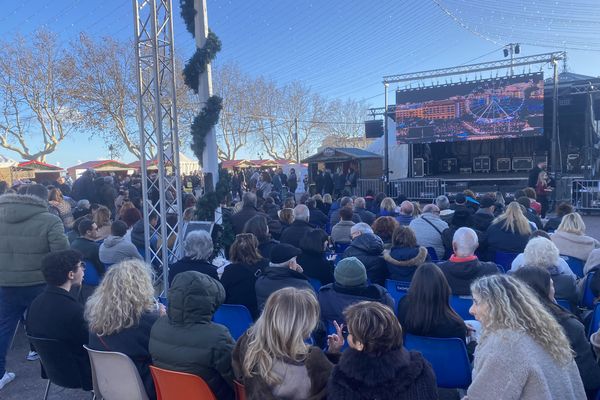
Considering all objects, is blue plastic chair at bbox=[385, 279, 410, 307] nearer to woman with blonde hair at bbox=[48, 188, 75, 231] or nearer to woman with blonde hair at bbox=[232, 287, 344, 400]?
woman with blonde hair at bbox=[232, 287, 344, 400]

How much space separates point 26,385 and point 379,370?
335cm

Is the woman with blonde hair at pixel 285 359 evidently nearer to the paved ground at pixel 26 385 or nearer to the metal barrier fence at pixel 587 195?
the paved ground at pixel 26 385

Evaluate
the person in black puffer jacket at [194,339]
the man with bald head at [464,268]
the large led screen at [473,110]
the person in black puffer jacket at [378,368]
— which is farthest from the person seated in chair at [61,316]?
the large led screen at [473,110]

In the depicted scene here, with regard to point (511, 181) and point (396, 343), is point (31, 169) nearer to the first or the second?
point (511, 181)

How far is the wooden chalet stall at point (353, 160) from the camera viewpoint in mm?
19891

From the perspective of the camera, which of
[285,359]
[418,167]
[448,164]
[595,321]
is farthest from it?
[448,164]

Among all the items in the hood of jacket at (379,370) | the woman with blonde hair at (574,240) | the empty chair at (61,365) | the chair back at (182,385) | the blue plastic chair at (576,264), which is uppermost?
the woman with blonde hair at (574,240)

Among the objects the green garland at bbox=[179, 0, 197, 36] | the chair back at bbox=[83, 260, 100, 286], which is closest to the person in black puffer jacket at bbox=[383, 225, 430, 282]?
the chair back at bbox=[83, 260, 100, 286]

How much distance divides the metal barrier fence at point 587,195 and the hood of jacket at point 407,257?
11155mm

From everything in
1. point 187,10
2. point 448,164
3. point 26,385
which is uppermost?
point 187,10

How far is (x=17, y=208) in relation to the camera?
3889 mm

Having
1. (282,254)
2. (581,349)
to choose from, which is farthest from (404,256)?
(581,349)

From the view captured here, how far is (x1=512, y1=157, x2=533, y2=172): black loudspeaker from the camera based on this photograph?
19328 mm

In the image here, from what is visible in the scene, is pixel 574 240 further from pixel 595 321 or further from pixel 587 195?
pixel 587 195
